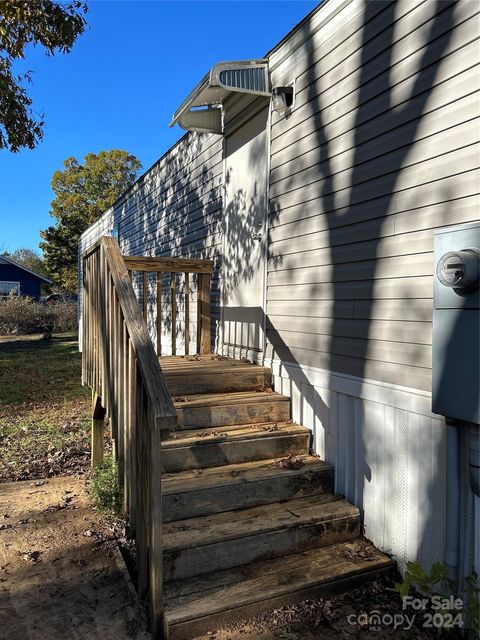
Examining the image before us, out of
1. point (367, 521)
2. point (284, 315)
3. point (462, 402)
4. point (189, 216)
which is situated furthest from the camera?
point (189, 216)

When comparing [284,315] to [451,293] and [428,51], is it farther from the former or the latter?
[428,51]

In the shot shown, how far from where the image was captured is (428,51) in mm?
2479

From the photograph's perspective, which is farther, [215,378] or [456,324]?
[215,378]

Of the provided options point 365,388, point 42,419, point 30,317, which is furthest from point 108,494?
point 30,317

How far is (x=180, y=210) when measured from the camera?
6.70 meters

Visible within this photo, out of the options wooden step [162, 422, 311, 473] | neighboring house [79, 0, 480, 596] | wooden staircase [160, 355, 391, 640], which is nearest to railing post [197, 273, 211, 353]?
neighboring house [79, 0, 480, 596]

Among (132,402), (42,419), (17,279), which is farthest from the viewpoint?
(17,279)

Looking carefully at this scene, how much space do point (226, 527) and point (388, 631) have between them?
936mm

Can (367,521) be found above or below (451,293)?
below

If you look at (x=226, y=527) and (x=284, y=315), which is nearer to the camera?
(x=226, y=527)

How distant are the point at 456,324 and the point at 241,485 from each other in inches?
62.1

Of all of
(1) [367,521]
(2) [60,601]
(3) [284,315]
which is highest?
(3) [284,315]

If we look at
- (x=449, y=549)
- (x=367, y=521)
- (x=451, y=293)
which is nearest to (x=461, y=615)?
(x=449, y=549)

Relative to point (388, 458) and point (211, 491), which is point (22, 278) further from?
point (388, 458)
